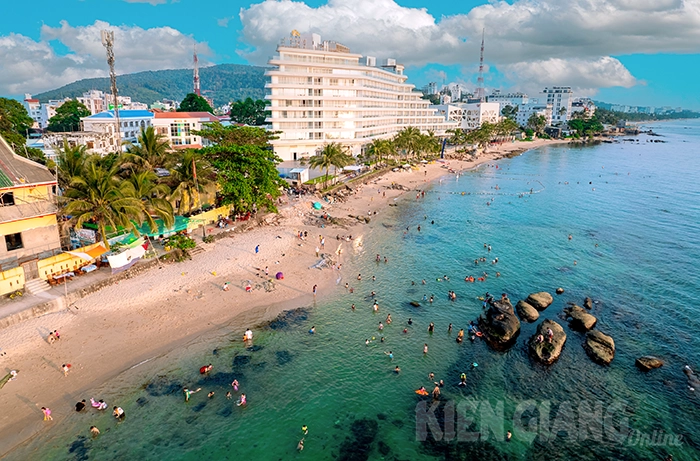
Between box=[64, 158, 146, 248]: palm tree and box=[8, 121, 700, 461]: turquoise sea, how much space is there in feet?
43.1

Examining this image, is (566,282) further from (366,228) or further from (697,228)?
(697,228)

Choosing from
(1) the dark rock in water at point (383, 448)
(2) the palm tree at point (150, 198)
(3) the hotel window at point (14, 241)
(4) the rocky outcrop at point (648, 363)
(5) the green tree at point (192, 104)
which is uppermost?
(5) the green tree at point (192, 104)

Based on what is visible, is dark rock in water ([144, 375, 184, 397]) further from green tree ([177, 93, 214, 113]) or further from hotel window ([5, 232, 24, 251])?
green tree ([177, 93, 214, 113])

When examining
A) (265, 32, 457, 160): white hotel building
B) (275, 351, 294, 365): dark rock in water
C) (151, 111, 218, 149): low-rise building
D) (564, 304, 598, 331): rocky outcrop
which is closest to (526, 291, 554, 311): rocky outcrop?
(564, 304, 598, 331): rocky outcrop

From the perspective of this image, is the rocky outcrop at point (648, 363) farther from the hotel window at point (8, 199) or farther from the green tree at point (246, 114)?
the green tree at point (246, 114)

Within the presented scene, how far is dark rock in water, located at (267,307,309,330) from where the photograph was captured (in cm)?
3136

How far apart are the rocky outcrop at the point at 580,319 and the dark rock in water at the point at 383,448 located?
19403mm

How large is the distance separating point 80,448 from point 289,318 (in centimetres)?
1508

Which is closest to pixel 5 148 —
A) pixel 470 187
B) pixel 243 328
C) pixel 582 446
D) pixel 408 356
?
pixel 243 328

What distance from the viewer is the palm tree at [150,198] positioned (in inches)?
1469

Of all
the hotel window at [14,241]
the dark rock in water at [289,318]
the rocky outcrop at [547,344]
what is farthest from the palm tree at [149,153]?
the rocky outcrop at [547,344]

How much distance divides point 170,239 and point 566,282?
3791 centimetres

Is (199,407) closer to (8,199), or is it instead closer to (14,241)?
(14,241)

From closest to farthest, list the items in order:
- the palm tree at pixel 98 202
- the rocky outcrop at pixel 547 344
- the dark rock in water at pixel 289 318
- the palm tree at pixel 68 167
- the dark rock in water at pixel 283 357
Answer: the dark rock in water at pixel 283 357 → the rocky outcrop at pixel 547 344 → the dark rock in water at pixel 289 318 → the palm tree at pixel 98 202 → the palm tree at pixel 68 167
